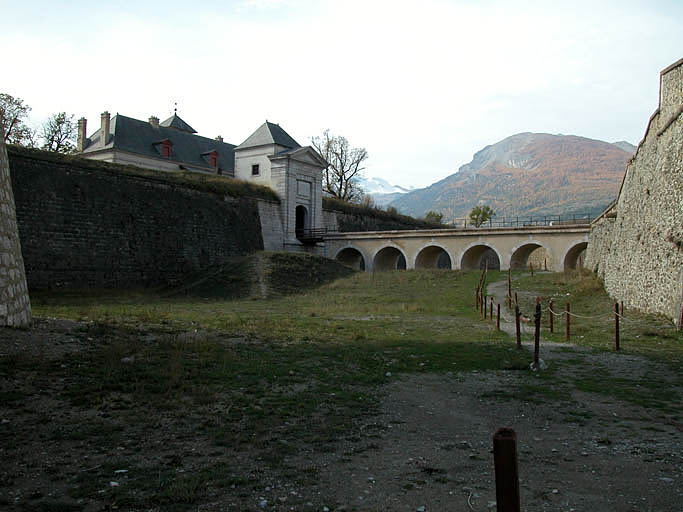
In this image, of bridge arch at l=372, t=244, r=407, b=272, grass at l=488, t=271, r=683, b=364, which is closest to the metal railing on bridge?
bridge arch at l=372, t=244, r=407, b=272

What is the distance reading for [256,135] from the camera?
43.2m

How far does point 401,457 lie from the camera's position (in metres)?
4.87

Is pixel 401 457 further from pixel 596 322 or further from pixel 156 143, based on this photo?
pixel 156 143

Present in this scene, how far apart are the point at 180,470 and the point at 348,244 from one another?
128 ft

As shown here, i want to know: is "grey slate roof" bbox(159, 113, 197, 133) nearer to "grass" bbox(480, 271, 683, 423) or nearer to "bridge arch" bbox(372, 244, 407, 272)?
"bridge arch" bbox(372, 244, 407, 272)

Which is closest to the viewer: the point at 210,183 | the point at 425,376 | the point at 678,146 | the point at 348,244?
the point at 425,376

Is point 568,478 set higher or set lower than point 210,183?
lower

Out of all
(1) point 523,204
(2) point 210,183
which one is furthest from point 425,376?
(1) point 523,204

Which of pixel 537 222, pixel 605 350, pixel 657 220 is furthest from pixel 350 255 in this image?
pixel 605 350

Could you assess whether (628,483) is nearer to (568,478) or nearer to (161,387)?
(568,478)

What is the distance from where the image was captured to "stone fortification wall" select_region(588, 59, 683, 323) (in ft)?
43.9

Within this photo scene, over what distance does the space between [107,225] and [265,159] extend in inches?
661

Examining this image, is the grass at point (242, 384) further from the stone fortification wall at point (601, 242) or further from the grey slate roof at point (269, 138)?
the grey slate roof at point (269, 138)

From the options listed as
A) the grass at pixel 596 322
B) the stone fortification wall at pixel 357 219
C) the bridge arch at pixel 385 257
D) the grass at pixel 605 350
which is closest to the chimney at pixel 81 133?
the stone fortification wall at pixel 357 219
